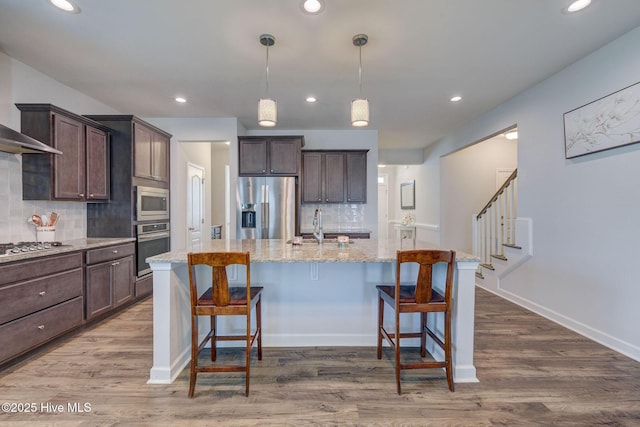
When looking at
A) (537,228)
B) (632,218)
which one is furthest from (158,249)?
(632,218)

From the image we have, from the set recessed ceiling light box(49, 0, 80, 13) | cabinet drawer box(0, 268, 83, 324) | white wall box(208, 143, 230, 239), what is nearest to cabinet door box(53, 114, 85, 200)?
cabinet drawer box(0, 268, 83, 324)

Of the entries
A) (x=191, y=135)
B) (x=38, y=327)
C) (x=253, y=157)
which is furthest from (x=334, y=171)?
(x=38, y=327)

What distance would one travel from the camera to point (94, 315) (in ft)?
9.92

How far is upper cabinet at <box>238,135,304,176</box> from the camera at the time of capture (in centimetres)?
471

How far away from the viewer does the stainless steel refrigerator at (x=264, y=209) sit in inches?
180

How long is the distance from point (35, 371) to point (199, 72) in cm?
300

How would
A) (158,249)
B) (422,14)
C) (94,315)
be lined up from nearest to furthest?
(422,14) < (94,315) < (158,249)

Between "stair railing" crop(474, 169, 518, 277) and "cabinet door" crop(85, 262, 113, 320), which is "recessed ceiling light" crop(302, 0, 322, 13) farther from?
"stair railing" crop(474, 169, 518, 277)

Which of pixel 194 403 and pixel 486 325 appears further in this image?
pixel 486 325

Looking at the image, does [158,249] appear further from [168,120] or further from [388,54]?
[388,54]

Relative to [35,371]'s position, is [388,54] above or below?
above

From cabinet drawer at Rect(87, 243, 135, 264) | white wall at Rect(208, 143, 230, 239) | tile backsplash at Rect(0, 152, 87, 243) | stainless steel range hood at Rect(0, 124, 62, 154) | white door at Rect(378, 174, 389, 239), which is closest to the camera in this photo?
stainless steel range hood at Rect(0, 124, 62, 154)

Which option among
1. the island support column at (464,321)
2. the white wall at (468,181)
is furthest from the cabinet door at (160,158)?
the white wall at (468,181)

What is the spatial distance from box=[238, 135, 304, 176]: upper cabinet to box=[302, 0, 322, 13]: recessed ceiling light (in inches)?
105
